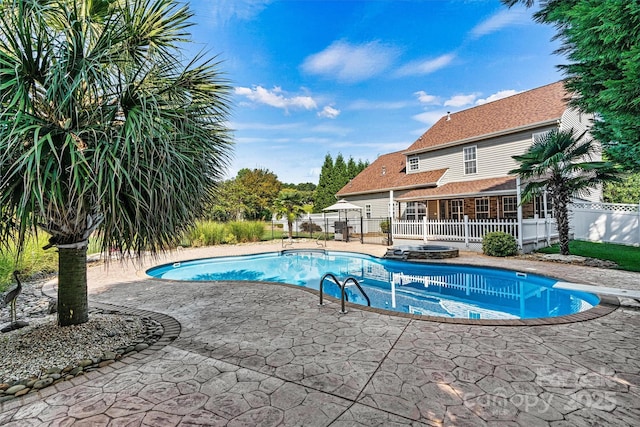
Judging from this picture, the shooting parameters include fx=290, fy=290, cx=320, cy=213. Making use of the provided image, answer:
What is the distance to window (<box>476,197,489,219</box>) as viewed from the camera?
1702 cm

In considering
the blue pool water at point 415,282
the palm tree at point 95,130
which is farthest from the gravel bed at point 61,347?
the blue pool water at point 415,282

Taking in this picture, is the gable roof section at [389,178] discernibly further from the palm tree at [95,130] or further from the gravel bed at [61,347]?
the gravel bed at [61,347]

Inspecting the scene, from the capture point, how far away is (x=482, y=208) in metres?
17.2

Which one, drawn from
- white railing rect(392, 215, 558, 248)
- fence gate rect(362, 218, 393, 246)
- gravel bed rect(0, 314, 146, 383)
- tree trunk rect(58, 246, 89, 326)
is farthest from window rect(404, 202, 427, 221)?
tree trunk rect(58, 246, 89, 326)

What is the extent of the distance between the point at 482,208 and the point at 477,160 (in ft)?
Answer: 9.39

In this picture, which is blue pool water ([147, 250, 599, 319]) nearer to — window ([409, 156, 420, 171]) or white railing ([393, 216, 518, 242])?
white railing ([393, 216, 518, 242])

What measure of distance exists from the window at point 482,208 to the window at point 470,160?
1.84 metres

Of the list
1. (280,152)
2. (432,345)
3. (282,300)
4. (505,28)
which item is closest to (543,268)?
(432,345)

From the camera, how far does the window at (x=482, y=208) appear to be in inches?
670

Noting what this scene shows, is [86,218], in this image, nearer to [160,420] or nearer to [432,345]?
[160,420]

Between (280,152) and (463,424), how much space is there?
26.5 meters

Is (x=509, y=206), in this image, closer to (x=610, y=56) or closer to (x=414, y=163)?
(x=414, y=163)

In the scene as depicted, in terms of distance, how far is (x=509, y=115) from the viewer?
16.2m

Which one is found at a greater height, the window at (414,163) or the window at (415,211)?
the window at (414,163)
